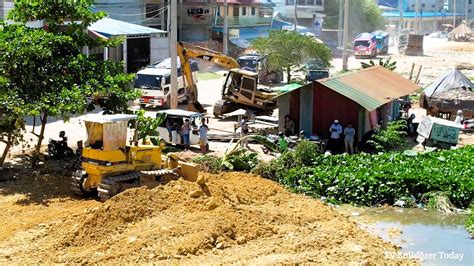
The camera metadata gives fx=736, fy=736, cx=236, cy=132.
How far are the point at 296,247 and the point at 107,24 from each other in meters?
30.0

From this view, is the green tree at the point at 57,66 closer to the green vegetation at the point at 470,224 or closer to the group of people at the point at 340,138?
the group of people at the point at 340,138

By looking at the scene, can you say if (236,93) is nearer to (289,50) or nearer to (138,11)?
(289,50)

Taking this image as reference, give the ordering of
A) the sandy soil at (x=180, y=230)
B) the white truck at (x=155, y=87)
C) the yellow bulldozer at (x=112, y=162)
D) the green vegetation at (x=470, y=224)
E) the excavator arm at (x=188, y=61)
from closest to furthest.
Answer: the sandy soil at (x=180, y=230)
the green vegetation at (x=470, y=224)
the yellow bulldozer at (x=112, y=162)
the excavator arm at (x=188, y=61)
the white truck at (x=155, y=87)

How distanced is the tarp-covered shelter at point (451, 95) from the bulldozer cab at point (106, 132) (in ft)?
61.0

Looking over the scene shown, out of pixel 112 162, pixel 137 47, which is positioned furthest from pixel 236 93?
pixel 137 47

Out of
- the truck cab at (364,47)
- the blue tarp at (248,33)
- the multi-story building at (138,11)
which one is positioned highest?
the multi-story building at (138,11)

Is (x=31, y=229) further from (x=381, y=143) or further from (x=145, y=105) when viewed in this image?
(x=145, y=105)

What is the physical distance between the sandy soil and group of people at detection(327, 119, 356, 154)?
627cm

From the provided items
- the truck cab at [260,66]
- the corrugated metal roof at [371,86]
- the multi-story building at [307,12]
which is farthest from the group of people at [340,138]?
the multi-story building at [307,12]

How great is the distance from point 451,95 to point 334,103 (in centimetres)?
922

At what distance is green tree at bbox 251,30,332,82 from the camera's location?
4703cm

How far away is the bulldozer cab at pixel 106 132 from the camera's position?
18719 millimetres

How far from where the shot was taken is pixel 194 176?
20016mm

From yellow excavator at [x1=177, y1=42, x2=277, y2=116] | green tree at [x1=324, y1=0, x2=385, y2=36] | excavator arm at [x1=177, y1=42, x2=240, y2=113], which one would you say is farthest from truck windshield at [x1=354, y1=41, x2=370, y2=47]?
yellow excavator at [x1=177, y1=42, x2=277, y2=116]
